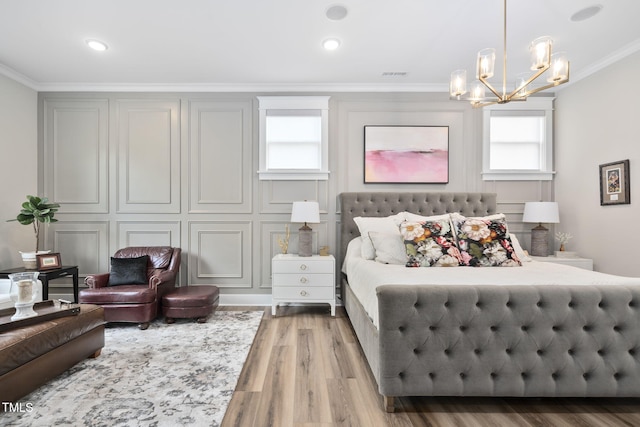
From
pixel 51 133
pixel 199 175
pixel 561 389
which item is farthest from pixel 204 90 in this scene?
pixel 561 389

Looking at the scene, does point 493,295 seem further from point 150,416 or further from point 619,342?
point 150,416

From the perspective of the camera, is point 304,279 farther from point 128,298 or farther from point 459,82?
point 459,82

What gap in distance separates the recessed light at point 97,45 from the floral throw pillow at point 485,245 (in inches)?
153

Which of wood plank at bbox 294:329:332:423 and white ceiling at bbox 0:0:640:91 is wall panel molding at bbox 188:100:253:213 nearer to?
white ceiling at bbox 0:0:640:91

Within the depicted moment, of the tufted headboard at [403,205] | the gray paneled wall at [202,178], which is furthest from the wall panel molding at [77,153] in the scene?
the tufted headboard at [403,205]

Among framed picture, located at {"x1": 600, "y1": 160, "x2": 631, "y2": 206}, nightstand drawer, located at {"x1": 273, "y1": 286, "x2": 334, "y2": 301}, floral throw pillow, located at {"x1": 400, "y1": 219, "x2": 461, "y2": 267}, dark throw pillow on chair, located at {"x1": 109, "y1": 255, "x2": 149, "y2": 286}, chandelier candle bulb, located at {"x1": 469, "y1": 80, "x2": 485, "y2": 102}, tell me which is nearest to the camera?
chandelier candle bulb, located at {"x1": 469, "y1": 80, "x2": 485, "y2": 102}

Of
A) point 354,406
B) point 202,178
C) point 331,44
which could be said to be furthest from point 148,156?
point 354,406

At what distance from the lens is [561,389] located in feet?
5.74

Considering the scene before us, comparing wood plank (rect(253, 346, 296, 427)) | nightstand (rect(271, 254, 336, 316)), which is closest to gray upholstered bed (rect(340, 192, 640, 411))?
wood plank (rect(253, 346, 296, 427))

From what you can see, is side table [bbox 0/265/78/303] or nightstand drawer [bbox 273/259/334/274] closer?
side table [bbox 0/265/78/303]

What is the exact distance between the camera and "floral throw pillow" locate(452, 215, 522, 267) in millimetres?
2645

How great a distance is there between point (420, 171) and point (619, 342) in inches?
99.8

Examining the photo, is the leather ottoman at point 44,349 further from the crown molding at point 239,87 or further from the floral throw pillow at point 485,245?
the floral throw pillow at point 485,245

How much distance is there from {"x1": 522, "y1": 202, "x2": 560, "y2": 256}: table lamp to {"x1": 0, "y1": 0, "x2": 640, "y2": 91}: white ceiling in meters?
1.56
